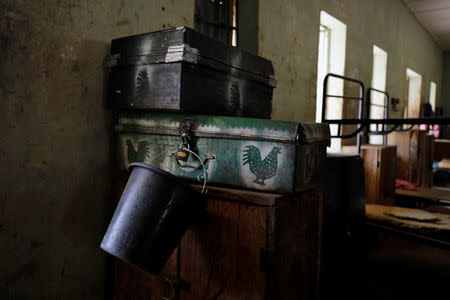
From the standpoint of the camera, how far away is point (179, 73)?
139 cm

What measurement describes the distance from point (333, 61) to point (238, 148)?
3.23 m

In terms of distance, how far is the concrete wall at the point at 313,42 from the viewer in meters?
2.89

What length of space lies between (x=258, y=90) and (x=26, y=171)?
1.16m

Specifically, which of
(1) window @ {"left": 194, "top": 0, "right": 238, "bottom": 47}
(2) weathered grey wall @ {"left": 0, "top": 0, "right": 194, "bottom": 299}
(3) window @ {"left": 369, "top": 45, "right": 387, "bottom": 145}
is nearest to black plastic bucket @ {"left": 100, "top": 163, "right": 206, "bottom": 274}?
(2) weathered grey wall @ {"left": 0, "top": 0, "right": 194, "bottom": 299}

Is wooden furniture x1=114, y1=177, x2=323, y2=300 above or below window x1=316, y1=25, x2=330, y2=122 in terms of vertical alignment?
below

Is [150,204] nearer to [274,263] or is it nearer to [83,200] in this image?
[274,263]

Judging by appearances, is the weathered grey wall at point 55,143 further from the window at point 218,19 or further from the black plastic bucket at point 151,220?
the window at point 218,19

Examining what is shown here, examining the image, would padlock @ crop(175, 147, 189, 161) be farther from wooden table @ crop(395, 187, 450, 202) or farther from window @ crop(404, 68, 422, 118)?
window @ crop(404, 68, 422, 118)

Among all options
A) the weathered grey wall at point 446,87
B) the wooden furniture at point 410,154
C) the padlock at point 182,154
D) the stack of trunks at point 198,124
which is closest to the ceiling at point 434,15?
the weathered grey wall at point 446,87

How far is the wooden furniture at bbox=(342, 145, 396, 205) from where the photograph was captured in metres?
3.80

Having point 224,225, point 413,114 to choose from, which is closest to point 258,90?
point 224,225

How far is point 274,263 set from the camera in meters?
1.27

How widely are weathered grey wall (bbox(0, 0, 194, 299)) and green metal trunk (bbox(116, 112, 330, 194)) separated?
0.23 m

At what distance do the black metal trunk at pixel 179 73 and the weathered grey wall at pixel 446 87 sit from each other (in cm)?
1161
